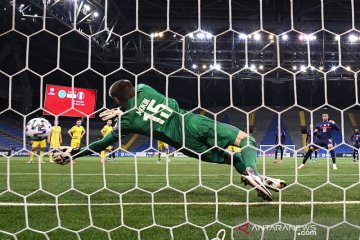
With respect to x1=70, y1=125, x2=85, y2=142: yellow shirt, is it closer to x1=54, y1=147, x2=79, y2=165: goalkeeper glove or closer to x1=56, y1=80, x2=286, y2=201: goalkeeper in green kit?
x1=54, y1=147, x2=79, y2=165: goalkeeper glove

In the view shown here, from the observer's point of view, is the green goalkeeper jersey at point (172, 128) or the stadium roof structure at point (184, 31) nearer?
the green goalkeeper jersey at point (172, 128)

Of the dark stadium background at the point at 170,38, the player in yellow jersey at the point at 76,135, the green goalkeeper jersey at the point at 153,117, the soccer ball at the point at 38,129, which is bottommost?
the player in yellow jersey at the point at 76,135

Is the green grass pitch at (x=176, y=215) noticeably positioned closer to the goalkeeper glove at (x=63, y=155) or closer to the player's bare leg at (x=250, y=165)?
the player's bare leg at (x=250, y=165)

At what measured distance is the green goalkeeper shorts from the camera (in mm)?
3682

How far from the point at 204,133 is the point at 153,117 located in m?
0.48

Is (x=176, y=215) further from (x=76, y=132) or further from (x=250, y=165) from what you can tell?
(x=76, y=132)

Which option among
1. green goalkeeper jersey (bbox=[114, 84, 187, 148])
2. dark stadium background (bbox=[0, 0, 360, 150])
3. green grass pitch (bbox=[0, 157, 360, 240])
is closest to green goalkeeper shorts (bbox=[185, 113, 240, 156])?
green goalkeeper jersey (bbox=[114, 84, 187, 148])

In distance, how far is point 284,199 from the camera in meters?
3.97

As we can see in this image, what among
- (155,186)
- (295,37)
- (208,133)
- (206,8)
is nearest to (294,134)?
(295,37)

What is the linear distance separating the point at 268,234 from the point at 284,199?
1763 millimetres

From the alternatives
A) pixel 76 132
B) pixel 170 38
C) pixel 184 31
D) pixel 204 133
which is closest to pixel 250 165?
pixel 204 133

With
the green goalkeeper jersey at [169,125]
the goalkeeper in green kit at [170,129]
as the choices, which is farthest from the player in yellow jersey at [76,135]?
the green goalkeeper jersey at [169,125]

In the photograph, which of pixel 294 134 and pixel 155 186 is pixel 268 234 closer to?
pixel 155 186

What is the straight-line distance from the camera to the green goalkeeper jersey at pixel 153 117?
11.4ft
